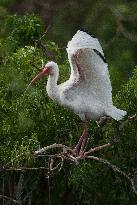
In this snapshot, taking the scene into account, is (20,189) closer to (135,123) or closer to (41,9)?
(135,123)

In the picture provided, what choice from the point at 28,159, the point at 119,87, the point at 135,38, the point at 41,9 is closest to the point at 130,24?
the point at 135,38

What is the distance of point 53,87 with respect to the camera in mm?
10031

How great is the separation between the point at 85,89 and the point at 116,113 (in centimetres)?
55

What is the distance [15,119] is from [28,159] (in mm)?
910

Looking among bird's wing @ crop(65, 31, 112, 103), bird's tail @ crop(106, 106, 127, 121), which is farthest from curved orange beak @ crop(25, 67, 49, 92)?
bird's tail @ crop(106, 106, 127, 121)

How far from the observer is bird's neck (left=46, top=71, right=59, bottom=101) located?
10.0 meters

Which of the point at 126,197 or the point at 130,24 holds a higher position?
the point at 130,24

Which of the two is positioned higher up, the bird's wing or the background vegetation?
the bird's wing

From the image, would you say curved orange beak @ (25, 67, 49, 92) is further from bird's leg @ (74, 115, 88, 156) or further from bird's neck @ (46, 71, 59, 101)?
bird's leg @ (74, 115, 88, 156)

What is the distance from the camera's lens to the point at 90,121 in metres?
11.0

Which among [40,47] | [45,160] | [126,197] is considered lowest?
[126,197]

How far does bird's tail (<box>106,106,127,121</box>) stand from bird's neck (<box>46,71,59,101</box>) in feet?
1.90

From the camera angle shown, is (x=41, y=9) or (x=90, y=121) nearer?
(x=90, y=121)

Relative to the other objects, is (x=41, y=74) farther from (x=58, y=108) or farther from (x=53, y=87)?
(x=58, y=108)
